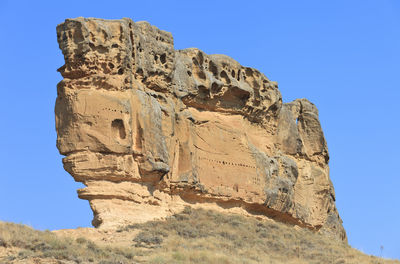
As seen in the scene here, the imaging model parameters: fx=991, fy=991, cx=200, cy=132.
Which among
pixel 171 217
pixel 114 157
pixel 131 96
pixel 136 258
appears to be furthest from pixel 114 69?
pixel 136 258

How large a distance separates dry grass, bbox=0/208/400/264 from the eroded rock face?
984mm

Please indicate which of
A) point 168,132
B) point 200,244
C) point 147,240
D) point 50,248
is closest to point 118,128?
point 168,132

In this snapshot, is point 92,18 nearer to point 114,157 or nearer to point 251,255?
point 114,157

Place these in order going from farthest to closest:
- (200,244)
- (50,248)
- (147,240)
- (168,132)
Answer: (168,132), (200,244), (147,240), (50,248)

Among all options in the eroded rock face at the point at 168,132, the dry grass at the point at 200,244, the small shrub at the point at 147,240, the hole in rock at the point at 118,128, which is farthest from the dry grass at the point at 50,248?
the hole in rock at the point at 118,128

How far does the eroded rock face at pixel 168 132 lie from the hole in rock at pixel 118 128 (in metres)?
0.05

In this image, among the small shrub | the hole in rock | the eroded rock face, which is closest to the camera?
the small shrub

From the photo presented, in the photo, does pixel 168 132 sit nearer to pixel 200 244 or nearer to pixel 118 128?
pixel 118 128

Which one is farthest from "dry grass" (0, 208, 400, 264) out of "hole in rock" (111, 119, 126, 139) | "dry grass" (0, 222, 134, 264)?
"hole in rock" (111, 119, 126, 139)

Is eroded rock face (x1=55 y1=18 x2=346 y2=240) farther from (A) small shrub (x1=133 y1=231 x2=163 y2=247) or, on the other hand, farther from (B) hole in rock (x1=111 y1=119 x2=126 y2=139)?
(A) small shrub (x1=133 y1=231 x2=163 y2=247)

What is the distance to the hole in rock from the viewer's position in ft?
104

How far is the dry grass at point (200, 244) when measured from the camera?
2644 cm

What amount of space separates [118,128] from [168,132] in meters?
2.58

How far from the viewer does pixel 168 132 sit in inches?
1335
